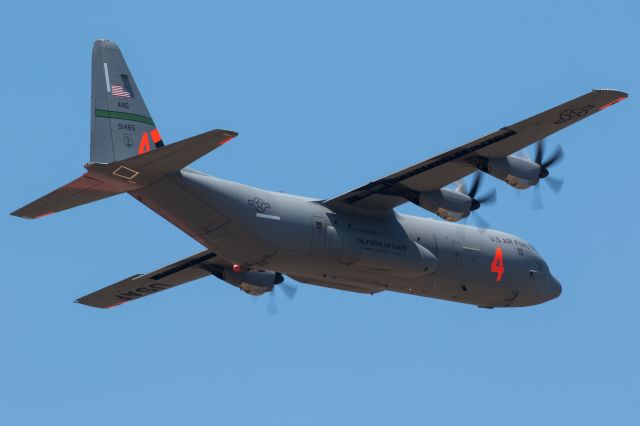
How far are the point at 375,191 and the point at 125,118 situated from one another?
299 inches

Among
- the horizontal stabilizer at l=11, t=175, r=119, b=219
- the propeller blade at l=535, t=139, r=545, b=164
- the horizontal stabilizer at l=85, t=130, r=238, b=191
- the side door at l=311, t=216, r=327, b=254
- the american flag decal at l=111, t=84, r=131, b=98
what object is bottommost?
the side door at l=311, t=216, r=327, b=254

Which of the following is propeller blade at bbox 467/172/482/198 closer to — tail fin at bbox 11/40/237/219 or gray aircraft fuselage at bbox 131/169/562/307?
gray aircraft fuselage at bbox 131/169/562/307

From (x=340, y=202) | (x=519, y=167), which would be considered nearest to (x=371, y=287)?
(x=340, y=202)

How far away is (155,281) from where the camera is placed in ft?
159

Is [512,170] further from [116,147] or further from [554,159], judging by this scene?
[116,147]

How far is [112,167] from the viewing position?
3900cm

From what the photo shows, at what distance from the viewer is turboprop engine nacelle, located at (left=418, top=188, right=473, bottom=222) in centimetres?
4322

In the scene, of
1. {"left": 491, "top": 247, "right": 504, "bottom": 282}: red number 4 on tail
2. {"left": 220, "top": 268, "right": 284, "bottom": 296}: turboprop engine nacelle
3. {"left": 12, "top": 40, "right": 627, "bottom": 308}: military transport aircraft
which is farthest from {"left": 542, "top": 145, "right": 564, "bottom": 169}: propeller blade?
{"left": 220, "top": 268, "right": 284, "bottom": 296}: turboprop engine nacelle

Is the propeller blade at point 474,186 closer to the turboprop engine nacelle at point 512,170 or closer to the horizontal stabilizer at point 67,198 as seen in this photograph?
the turboprop engine nacelle at point 512,170

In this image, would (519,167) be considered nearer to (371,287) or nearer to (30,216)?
(371,287)

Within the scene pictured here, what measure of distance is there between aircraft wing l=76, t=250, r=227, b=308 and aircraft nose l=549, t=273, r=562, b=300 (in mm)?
10854

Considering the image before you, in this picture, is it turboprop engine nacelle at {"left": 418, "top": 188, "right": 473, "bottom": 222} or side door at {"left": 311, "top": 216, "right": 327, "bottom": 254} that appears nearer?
side door at {"left": 311, "top": 216, "right": 327, "bottom": 254}

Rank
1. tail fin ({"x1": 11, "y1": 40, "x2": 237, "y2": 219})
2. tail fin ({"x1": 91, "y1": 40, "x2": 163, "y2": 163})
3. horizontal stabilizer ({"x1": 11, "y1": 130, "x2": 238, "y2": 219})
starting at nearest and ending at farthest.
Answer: horizontal stabilizer ({"x1": 11, "y1": 130, "x2": 238, "y2": 219}) < tail fin ({"x1": 11, "y1": 40, "x2": 237, "y2": 219}) < tail fin ({"x1": 91, "y1": 40, "x2": 163, "y2": 163})

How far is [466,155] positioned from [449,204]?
1743 mm
